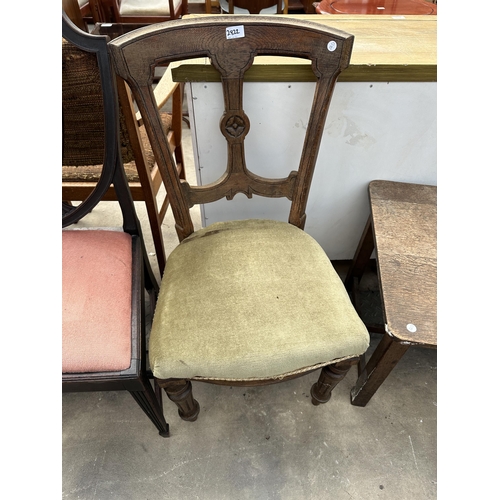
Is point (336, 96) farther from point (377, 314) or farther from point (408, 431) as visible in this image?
point (408, 431)

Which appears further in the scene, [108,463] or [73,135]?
[108,463]

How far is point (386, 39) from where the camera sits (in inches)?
40.0

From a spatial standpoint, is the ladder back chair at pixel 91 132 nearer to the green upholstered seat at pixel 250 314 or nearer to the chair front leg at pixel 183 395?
the green upholstered seat at pixel 250 314

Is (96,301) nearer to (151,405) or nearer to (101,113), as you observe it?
(151,405)

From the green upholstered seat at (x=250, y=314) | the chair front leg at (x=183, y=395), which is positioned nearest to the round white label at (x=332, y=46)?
the green upholstered seat at (x=250, y=314)

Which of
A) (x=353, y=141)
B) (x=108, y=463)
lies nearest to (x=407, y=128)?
(x=353, y=141)

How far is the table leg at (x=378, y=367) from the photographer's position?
0.90 m

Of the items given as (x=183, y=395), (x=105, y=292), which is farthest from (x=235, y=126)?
(x=183, y=395)

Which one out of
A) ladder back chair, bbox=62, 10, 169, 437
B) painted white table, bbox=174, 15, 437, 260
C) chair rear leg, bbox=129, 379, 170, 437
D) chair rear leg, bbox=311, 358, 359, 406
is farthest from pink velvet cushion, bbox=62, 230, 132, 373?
chair rear leg, bbox=311, 358, 359, 406

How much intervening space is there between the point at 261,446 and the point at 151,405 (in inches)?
16.6

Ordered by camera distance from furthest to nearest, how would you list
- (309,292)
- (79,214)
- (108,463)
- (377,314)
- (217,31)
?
1. (377,314)
2. (108,463)
3. (79,214)
4. (309,292)
5. (217,31)

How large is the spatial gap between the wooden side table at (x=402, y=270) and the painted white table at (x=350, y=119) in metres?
0.09

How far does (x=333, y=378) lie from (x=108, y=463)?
0.75 m

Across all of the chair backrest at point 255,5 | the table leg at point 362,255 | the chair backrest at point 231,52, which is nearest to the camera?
the chair backrest at point 231,52
